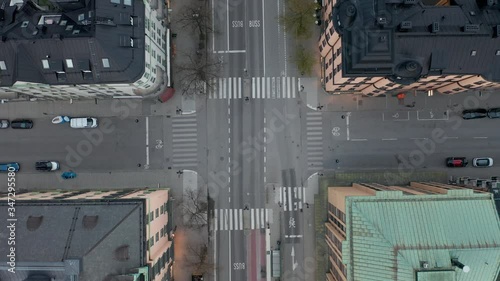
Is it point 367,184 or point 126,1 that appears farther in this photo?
point 367,184

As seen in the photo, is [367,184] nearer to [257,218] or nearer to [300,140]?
[300,140]

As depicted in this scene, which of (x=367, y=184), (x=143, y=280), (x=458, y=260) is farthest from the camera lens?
(x=367, y=184)

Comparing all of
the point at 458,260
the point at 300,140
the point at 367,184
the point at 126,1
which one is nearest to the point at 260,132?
the point at 300,140

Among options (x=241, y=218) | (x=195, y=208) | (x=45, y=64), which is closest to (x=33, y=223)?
(x=45, y=64)

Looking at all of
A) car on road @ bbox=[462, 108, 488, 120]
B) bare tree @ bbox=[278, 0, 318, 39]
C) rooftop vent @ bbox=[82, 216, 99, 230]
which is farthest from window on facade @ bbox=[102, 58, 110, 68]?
car on road @ bbox=[462, 108, 488, 120]

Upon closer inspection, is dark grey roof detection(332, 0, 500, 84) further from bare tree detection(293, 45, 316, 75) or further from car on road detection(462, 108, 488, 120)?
car on road detection(462, 108, 488, 120)

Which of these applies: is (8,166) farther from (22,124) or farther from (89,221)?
(89,221)
